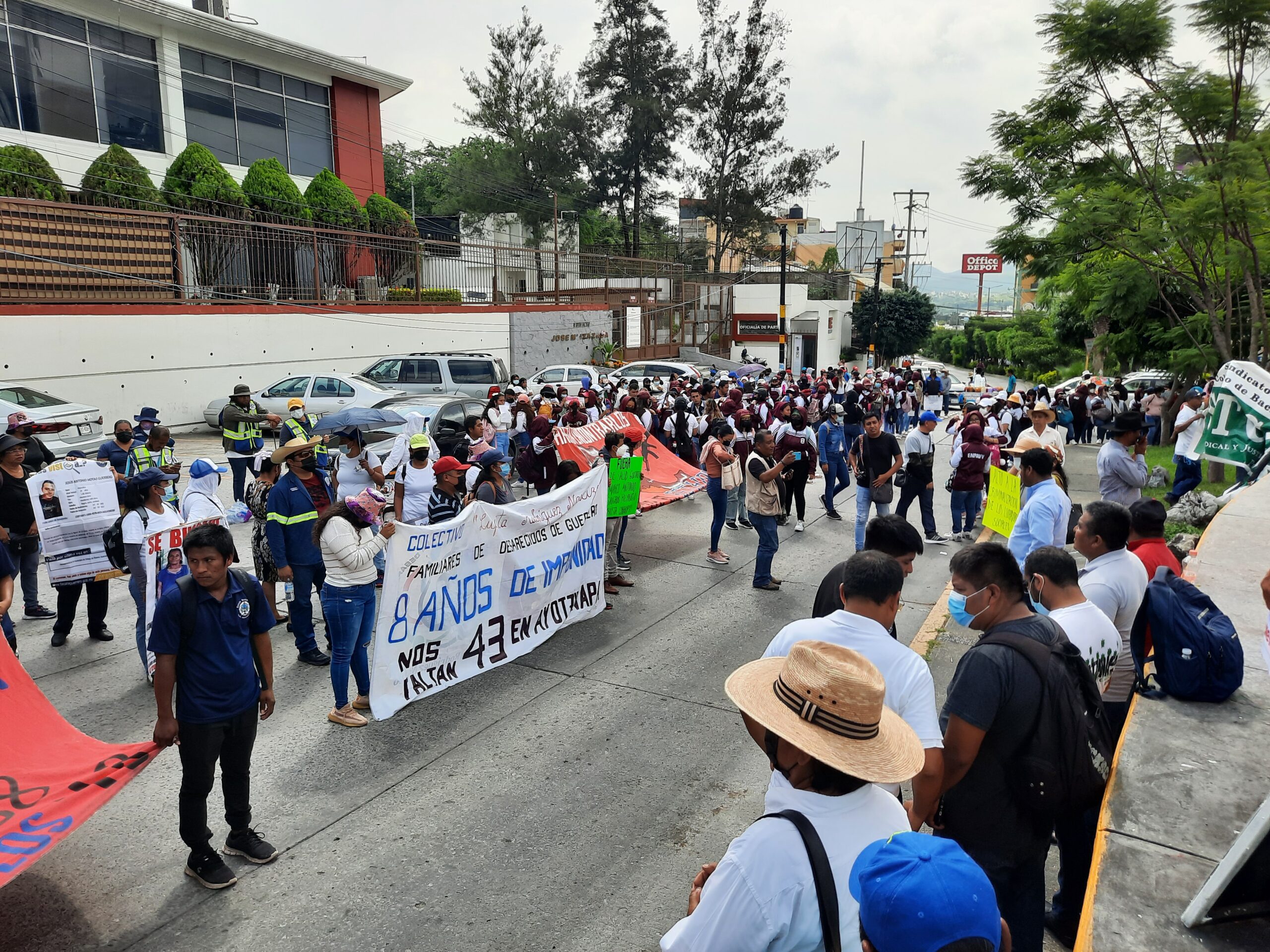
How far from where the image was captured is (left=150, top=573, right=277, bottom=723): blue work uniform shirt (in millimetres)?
4242

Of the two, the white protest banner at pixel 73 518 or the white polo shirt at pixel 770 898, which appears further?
the white protest banner at pixel 73 518

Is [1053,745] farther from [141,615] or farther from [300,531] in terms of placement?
[141,615]

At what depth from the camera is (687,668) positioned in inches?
292

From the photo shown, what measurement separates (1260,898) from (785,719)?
2329mm

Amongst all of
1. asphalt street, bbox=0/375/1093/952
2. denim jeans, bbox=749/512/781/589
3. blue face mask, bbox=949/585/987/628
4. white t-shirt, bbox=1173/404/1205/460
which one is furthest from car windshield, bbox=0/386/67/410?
white t-shirt, bbox=1173/404/1205/460

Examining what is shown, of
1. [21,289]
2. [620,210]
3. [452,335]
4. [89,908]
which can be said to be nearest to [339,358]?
[452,335]

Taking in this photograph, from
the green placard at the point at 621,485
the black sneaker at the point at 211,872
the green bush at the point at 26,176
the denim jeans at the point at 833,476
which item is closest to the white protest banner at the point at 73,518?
the black sneaker at the point at 211,872

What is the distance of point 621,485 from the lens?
1020 centimetres

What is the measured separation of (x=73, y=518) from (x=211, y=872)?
174 inches

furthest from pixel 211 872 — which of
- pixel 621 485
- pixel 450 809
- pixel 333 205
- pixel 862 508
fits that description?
pixel 333 205

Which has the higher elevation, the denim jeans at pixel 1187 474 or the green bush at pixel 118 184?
the green bush at pixel 118 184

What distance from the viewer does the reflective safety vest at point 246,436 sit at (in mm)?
13188

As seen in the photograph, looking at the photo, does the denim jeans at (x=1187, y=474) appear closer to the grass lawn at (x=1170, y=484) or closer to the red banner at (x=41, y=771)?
the grass lawn at (x=1170, y=484)

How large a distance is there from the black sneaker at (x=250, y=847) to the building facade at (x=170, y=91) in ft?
87.1
